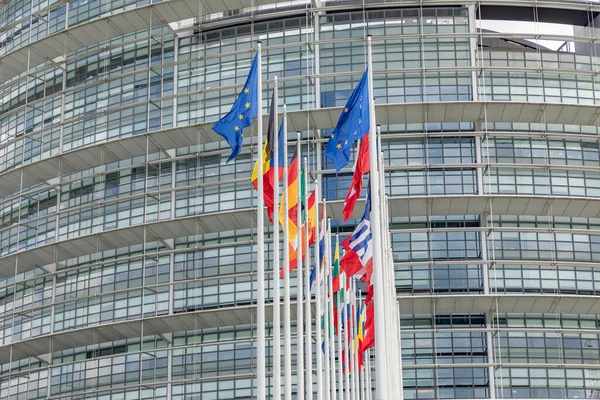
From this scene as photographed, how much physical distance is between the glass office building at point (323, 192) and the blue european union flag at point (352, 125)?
80.9 feet

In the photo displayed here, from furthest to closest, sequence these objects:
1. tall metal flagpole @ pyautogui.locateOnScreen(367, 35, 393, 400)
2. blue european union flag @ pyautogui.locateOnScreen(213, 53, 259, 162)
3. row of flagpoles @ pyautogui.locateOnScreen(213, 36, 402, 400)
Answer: blue european union flag @ pyautogui.locateOnScreen(213, 53, 259, 162)
row of flagpoles @ pyautogui.locateOnScreen(213, 36, 402, 400)
tall metal flagpole @ pyautogui.locateOnScreen(367, 35, 393, 400)

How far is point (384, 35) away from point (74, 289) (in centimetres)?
2028

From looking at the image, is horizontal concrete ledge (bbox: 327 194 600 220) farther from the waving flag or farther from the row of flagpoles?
the waving flag

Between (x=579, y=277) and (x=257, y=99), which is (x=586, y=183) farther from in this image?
(x=257, y=99)

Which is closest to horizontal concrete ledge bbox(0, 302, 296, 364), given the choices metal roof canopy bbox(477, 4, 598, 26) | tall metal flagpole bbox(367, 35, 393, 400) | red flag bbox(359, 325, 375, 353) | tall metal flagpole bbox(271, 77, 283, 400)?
red flag bbox(359, 325, 375, 353)

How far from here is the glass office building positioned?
171 feet

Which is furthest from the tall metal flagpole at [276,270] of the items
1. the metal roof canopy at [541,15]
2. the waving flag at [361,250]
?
the metal roof canopy at [541,15]

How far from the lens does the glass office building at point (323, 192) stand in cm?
5206

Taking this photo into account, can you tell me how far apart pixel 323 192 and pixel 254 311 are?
6.74 m

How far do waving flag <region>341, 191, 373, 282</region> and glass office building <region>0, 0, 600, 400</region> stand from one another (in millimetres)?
22007

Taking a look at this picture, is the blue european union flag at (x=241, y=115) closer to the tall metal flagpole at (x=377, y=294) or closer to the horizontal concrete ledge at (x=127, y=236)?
the tall metal flagpole at (x=377, y=294)

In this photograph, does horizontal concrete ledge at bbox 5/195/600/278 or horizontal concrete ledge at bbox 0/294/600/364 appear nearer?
horizontal concrete ledge at bbox 0/294/600/364

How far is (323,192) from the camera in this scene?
54.1 m

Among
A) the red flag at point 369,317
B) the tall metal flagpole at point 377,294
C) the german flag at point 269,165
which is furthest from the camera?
the red flag at point 369,317
